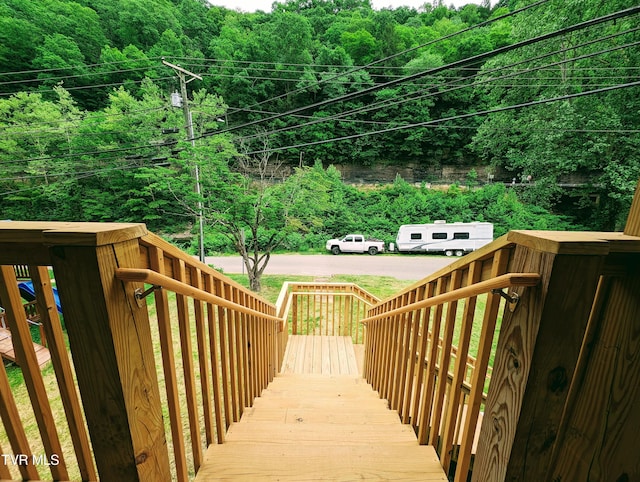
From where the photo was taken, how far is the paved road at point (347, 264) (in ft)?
35.0

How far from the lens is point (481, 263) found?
96 cm

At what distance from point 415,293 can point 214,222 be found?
808 cm

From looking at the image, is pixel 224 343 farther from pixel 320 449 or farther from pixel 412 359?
pixel 412 359

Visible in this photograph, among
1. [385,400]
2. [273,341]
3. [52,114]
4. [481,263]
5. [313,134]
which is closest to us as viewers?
[481,263]

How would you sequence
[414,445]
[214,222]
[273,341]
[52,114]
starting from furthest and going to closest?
[52,114]
[214,222]
[273,341]
[414,445]

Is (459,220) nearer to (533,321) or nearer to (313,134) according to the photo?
(313,134)

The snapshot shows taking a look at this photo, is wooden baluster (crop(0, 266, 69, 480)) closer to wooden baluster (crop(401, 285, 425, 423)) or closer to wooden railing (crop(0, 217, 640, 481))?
wooden railing (crop(0, 217, 640, 481))

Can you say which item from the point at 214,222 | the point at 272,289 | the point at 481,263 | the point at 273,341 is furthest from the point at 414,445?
the point at 214,222

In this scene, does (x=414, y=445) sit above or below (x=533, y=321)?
below

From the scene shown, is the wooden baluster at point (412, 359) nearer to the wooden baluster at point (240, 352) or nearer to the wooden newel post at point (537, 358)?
the wooden newel post at point (537, 358)

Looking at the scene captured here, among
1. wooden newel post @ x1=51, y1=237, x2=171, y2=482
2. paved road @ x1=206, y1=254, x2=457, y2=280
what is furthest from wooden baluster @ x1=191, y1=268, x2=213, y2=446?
paved road @ x1=206, y1=254, x2=457, y2=280

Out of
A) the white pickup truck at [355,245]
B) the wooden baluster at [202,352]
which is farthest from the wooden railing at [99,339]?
the white pickup truck at [355,245]

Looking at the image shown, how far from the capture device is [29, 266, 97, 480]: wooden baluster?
709 mm

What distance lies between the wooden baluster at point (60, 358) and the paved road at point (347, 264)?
9.45 metres
